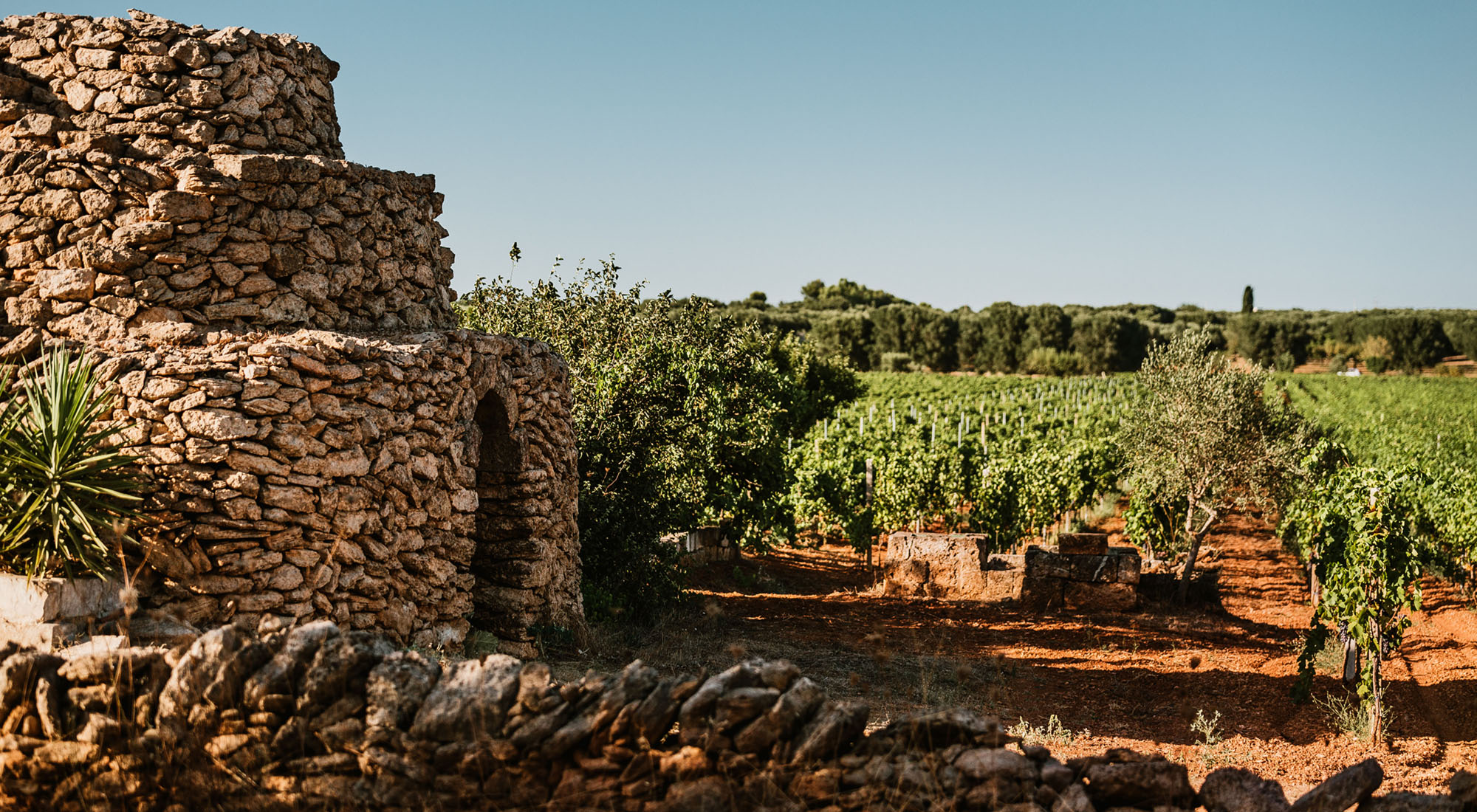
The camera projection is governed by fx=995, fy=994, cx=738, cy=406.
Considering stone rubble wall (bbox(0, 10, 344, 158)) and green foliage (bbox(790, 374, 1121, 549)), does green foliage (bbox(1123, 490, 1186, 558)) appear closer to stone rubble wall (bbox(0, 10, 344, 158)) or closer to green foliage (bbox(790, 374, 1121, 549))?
green foliage (bbox(790, 374, 1121, 549))

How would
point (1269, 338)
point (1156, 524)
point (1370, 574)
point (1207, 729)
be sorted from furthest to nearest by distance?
point (1269, 338) < point (1156, 524) < point (1370, 574) < point (1207, 729)

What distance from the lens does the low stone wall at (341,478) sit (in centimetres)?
658

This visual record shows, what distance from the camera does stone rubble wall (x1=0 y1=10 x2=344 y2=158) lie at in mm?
7664

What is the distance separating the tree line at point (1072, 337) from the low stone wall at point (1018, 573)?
67.9 metres

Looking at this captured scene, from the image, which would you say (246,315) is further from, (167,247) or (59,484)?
(59,484)

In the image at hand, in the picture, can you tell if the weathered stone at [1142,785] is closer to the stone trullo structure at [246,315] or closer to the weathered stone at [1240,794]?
the weathered stone at [1240,794]

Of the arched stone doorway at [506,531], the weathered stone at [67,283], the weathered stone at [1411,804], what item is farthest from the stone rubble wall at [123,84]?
the weathered stone at [1411,804]

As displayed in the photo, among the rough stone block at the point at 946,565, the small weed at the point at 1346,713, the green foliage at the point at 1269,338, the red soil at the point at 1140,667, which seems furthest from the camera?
the green foliage at the point at 1269,338

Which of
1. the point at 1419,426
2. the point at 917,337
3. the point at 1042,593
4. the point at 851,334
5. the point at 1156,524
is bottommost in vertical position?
the point at 1042,593

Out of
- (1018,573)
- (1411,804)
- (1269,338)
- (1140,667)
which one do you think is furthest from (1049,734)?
(1269,338)

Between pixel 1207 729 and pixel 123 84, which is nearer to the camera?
pixel 123 84

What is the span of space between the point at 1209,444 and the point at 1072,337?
267 feet

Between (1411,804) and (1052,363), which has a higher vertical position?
(1052,363)

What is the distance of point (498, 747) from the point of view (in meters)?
4.12
